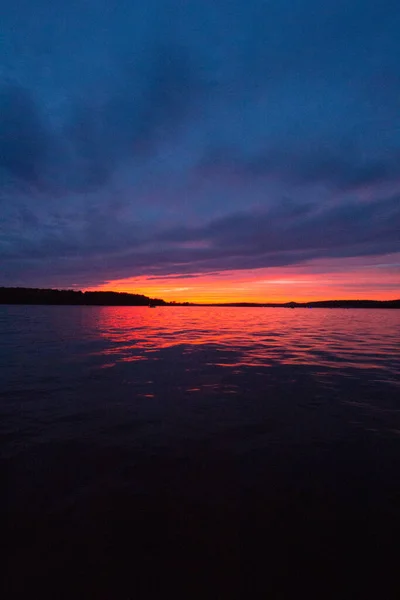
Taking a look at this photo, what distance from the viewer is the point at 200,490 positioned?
5.64 m

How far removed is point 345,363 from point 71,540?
1680 cm

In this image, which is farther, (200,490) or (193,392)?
(193,392)

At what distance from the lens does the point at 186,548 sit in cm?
→ 424

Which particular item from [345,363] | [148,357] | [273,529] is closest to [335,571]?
[273,529]

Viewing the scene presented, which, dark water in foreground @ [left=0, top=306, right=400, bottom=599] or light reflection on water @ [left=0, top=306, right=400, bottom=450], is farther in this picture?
light reflection on water @ [left=0, top=306, right=400, bottom=450]

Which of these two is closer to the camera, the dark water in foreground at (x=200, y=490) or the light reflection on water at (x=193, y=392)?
the dark water in foreground at (x=200, y=490)

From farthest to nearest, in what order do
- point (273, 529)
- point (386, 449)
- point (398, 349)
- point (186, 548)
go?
point (398, 349) → point (386, 449) → point (273, 529) → point (186, 548)

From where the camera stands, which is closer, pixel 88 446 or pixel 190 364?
pixel 88 446

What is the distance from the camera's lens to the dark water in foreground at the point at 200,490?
12.6 ft

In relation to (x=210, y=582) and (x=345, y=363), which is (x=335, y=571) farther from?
(x=345, y=363)

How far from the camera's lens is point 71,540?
4.33 meters

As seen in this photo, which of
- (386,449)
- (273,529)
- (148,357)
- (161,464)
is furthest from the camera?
(148,357)

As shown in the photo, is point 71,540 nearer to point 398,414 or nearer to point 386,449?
point 386,449

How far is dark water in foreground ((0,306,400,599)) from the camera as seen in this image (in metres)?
3.85
